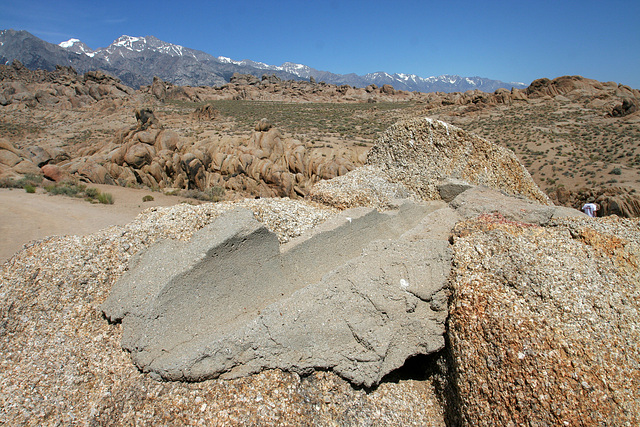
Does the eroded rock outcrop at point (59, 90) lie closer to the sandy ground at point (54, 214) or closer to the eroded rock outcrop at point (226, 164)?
the eroded rock outcrop at point (226, 164)

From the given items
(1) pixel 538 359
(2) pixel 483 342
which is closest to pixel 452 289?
(2) pixel 483 342

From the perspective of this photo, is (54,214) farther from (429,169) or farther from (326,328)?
(429,169)

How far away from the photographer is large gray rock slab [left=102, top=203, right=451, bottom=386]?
495cm

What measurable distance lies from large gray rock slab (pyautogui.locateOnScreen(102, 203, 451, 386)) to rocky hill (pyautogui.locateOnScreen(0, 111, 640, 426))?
2cm

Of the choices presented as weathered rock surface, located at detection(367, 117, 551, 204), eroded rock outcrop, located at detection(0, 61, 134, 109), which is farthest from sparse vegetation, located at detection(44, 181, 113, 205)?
eroded rock outcrop, located at detection(0, 61, 134, 109)

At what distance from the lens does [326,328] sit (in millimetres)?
5090

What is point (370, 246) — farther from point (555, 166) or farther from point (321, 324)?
point (555, 166)

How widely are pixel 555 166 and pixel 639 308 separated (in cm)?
2969

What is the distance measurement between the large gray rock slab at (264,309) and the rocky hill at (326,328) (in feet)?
0.08

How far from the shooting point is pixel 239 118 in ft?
168

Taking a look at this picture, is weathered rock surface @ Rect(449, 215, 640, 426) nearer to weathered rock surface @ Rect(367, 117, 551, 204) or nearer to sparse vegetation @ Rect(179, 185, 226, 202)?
weathered rock surface @ Rect(367, 117, 551, 204)

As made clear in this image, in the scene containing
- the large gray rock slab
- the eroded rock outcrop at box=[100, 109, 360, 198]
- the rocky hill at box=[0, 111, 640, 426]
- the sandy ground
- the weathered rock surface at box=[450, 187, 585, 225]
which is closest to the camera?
the rocky hill at box=[0, 111, 640, 426]

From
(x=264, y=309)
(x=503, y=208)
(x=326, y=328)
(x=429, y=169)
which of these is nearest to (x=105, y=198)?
(x=264, y=309)

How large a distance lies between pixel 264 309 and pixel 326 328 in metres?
1.07
